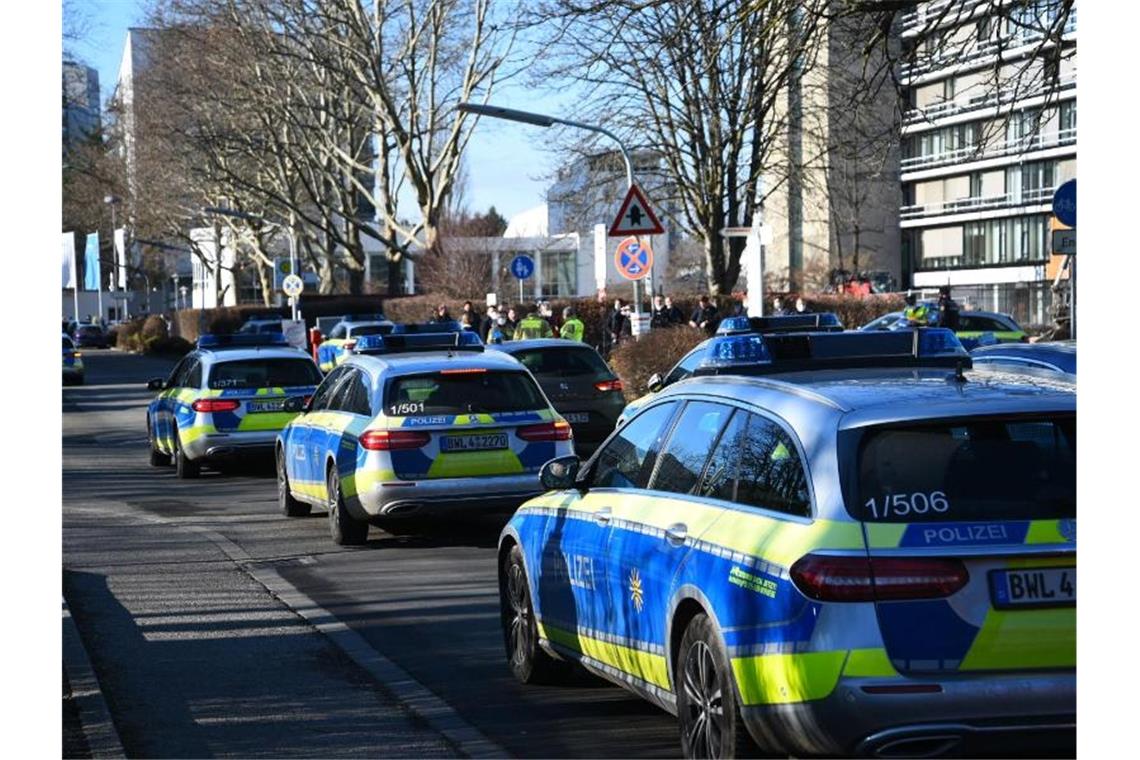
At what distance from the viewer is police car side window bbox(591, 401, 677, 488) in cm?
726

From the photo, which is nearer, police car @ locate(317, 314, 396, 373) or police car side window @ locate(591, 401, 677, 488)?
police car side window @ locate(591, 401, 677, 488)

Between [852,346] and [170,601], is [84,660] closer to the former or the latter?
[170,601]

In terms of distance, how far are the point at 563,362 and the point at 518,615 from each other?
13842 millimetres

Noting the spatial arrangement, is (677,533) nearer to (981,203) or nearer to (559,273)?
(981,203)

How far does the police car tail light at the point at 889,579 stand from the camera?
5.41 metres

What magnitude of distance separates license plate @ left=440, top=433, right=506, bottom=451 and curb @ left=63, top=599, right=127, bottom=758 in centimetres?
446

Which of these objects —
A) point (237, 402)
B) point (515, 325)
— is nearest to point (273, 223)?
point (515, 325)

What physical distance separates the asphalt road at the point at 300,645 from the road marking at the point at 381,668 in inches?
0.9

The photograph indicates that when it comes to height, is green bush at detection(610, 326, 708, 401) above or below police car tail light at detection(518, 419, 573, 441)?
above

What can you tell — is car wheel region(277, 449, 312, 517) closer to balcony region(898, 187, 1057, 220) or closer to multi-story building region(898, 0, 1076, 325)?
multi-story building region(898, 0, 1076, 325)

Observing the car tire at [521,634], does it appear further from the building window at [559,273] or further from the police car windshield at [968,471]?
the building window at [559,273]

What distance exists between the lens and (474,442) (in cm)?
1372

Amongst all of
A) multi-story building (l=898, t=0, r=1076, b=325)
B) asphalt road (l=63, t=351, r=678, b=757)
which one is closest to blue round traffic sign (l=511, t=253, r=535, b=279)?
asphalt road (l=63, t=351, r=678, b=757)

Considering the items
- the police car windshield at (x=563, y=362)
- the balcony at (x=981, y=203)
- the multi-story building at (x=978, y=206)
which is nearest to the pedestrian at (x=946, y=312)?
the police car windshield at (x=563, y=362)
